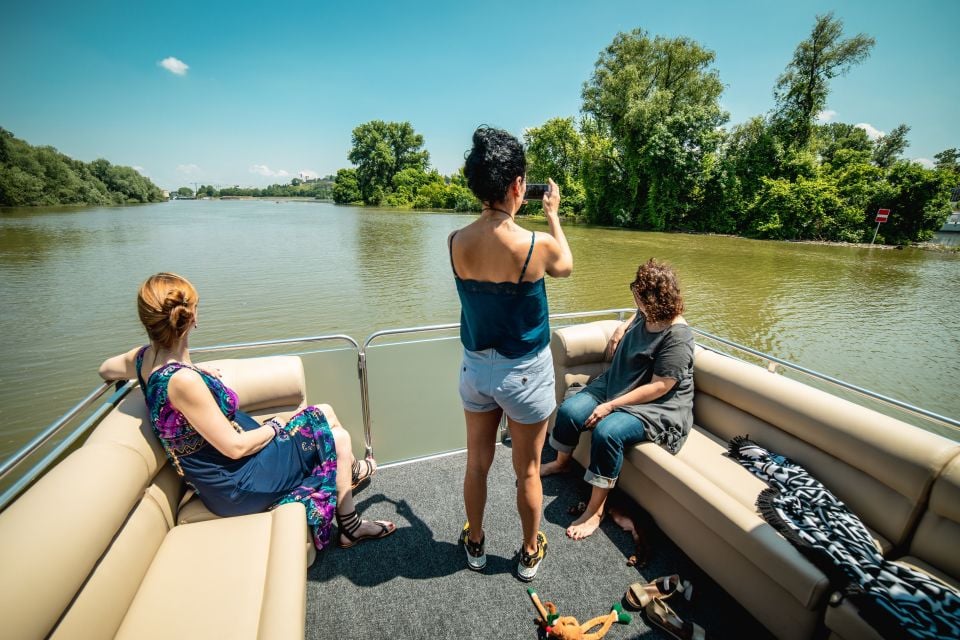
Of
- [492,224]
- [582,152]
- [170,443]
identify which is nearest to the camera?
[492,224]

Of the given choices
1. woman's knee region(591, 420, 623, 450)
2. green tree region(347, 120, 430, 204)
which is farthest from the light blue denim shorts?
green tree region(347, 120, 430, 204)

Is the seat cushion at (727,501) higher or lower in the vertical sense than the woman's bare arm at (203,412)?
lower

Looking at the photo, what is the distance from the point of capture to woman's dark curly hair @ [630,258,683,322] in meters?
2.35

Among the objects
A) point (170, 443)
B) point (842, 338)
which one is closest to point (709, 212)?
point (842, 338)

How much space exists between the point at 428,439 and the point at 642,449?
4.92 ft

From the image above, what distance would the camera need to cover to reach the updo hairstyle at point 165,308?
1.53 m

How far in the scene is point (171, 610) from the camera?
50.9 inches

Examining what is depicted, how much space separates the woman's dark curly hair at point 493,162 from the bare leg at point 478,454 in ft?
2.98

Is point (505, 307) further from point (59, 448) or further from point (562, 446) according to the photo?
point (59, 448)

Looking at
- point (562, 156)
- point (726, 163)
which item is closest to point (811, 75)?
point (726, 163)

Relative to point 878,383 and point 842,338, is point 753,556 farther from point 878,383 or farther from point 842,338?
point 842,338

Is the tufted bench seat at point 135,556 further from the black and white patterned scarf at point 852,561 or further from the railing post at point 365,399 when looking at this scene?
the black and white patterned scarf at point 852,561

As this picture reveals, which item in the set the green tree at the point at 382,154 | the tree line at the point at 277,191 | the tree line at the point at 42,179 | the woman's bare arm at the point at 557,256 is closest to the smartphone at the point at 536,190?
the woman's bare arm at the point at 557,256

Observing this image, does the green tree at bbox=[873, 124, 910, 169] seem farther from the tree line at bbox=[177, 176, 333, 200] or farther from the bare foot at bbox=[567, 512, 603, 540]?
the tree line at bbox=[177, 176, 333, 200]
